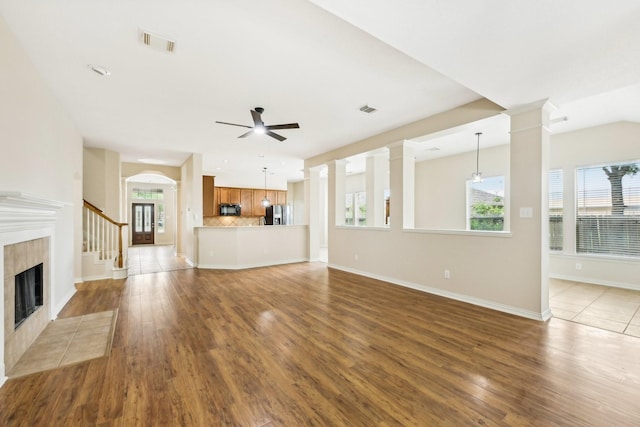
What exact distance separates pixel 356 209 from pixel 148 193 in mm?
9199

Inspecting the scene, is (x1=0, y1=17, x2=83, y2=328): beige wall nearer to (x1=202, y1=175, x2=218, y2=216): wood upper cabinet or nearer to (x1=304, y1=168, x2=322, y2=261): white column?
(x1=202, y1=175, x2=218, y2=216): wood upper cabinet

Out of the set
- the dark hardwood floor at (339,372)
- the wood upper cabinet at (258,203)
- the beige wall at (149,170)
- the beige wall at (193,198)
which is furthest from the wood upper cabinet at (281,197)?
the dark hardwood floor at (339,372)

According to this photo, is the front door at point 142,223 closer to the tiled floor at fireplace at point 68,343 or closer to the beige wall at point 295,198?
the beige wall at point 295,198

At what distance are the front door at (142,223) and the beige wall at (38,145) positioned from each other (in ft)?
26.3

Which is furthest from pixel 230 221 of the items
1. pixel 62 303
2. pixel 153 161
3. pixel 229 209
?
pixel 62 303

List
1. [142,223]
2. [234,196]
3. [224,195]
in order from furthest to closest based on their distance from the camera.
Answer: [142,223] → [234,196] → [224,195]

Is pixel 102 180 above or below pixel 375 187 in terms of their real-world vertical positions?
→ above

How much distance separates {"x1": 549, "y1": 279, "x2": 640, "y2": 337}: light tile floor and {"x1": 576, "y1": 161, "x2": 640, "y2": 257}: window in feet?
2.50

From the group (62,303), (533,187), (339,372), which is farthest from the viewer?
(62,303)

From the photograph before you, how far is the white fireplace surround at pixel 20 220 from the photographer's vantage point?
2.05m

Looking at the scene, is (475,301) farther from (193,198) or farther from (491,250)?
(193,198)

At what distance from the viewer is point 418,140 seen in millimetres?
4645

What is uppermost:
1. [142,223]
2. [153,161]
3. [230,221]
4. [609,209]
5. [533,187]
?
[153,161]

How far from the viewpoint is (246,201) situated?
1081cm
